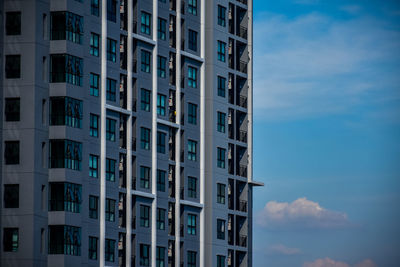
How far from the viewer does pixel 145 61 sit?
113125 millimetres

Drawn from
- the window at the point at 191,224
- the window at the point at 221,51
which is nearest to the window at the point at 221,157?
the window at the point at 191,224

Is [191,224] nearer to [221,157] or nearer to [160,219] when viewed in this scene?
[160,219]

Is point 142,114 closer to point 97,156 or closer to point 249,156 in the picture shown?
point 97,156

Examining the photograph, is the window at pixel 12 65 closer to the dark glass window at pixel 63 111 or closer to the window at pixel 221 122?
the dark glass window at pixel 63 111

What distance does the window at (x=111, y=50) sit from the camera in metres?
108

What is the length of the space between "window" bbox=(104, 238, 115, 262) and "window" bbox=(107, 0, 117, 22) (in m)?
19.1

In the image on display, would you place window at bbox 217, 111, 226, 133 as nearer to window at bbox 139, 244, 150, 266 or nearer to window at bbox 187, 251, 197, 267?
window at bbox 187, 251, 197, 267

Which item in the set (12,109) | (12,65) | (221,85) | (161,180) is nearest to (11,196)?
(12,109)

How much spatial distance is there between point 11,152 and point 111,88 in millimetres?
12279

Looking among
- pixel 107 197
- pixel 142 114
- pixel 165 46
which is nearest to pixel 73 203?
pixel 107 197

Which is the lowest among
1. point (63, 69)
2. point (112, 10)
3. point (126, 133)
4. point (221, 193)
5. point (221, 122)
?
point (221, 193)

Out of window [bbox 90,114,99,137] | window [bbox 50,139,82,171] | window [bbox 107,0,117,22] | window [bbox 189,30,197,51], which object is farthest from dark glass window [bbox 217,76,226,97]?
window [bbox 50,139,82,171]

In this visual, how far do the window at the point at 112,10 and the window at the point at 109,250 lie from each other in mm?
19095

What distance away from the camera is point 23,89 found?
3937 inches
